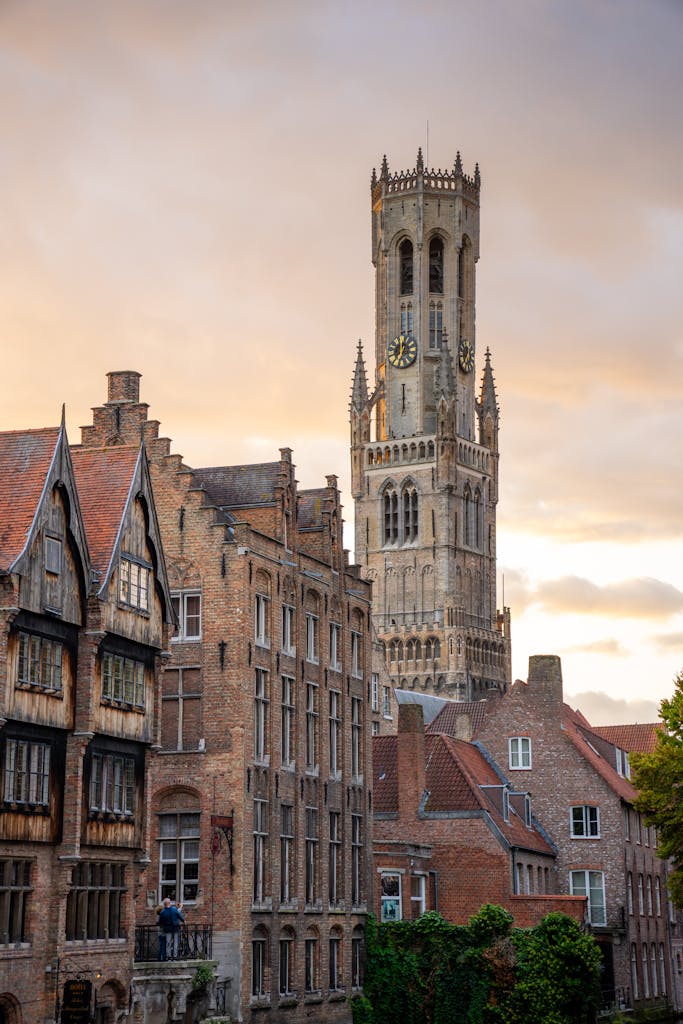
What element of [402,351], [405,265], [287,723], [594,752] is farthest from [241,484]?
[405,265]

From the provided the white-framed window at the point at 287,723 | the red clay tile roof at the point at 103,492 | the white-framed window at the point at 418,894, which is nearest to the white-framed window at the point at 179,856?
the white-framed window at the point at 287,723

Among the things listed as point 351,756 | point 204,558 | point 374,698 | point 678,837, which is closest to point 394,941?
point 351,756

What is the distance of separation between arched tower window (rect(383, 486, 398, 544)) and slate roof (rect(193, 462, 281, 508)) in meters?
115

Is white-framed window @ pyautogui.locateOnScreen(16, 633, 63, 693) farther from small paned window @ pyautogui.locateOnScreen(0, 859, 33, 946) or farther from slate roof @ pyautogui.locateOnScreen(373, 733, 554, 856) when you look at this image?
slate roof @ pyautogui.locateOnScreen(373, 733, 554, 856)

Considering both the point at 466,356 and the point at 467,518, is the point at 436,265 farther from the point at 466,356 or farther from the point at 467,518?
the point at 467,518

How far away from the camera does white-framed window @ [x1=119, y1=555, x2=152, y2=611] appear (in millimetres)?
46344

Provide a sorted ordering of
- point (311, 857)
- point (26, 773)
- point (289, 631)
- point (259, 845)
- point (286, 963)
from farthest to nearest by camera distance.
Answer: point (311, 857)
point (289, 631)
point (286, 963)
point (259, 845)
point (26, 773)

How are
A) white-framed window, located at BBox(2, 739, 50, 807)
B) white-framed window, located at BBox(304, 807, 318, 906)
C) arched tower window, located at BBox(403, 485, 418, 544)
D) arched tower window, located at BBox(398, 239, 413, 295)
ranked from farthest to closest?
arched tower window, located at BBox(398, 239, 413, 295) < arched tower window, located at BBox(403, 485, 418, 544) < white-framed window, located at BBox(304, 807, 318, 906) < white-framed window, located at BBox(2, 739, 50, 807)

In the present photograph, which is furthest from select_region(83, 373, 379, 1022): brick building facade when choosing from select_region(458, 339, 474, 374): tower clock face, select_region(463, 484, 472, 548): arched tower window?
select_region(458, 339, 474, 374): tower clock face

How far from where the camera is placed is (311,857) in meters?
59.0

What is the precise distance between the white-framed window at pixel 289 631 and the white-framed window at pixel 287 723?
95 centimetres

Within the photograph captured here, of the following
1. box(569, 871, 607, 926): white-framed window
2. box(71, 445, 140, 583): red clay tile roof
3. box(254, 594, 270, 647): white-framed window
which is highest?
box(71, 445, 140, 583): red clay tile roof

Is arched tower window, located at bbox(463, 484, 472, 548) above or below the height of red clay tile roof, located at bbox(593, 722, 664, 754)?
above

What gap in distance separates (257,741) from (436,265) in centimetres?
13671
